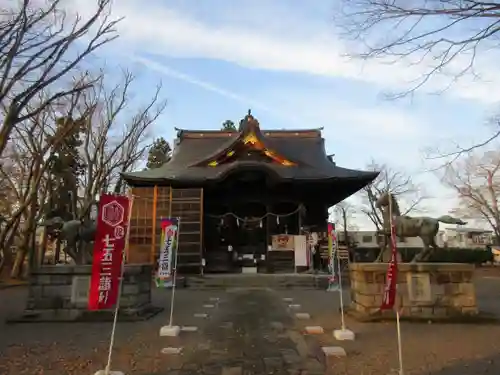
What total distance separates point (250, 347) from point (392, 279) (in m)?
2.47

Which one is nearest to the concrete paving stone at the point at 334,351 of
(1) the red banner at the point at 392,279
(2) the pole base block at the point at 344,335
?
(2) the pole base block at the point at 344,335

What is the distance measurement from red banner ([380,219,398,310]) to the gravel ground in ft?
1.53

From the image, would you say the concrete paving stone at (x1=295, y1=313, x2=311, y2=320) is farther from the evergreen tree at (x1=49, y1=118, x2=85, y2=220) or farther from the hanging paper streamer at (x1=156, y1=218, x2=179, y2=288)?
the evergreen tree at (x1=49, y1=118, x2=85, y2=220)

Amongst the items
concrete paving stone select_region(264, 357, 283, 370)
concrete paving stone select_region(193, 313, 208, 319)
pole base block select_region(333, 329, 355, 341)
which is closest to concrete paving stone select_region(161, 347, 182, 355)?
concrete paving stone select_region(264, 357, 283, 370)

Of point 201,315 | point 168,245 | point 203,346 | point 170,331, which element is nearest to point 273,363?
point 203,346

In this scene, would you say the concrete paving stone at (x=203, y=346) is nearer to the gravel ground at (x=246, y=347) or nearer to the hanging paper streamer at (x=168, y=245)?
the gravel ground at (x=246, y=347)

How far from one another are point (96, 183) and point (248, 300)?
→ 38.6 feet

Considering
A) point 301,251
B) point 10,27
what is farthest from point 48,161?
point 301,251

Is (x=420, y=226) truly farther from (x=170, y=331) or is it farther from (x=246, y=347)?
(x=170, y=331)

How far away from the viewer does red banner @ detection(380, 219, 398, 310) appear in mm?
6410

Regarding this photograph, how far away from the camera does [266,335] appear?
7.82 m

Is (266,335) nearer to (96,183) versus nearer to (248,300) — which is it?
(248,300)

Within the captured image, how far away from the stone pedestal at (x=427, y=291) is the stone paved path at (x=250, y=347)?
Answer: 1838 mm

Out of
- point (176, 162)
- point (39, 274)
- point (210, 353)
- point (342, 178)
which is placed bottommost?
point (210, 353)
